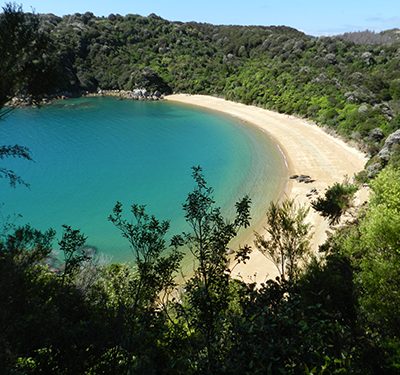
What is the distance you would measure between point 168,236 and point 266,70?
82.9m

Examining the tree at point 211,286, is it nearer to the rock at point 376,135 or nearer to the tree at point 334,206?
the tree at point 334,206

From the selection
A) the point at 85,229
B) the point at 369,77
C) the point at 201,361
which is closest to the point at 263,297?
the point at 201,361

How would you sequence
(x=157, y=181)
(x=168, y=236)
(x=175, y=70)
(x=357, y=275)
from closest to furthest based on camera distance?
(x=357, y=275) < (x=168, y=236) < (x=157, y=181) < (x=175, y=70)

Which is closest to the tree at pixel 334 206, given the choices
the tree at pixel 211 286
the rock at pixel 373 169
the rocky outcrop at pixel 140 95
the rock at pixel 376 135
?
the rock at pixel 373 169

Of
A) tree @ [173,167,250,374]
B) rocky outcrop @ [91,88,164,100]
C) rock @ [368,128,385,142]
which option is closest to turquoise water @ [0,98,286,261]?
rock @ [368,128,385,142]

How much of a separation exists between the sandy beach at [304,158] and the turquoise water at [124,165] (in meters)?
2.34

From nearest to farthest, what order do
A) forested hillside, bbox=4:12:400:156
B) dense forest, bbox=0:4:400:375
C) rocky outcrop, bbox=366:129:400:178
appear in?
dense forest, bbox=0:4:400:375
rocky outcrop, bbox=366:129:400:178
forested hillside, bbox=4:12:400:156

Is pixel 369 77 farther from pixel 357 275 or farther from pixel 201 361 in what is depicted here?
pixel 201 361

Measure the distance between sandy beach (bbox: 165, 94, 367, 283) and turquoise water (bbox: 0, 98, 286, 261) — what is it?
234 cm

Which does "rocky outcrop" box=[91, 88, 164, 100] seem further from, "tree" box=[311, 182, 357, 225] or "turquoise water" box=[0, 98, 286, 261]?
"tree" box=[311, 182, 357, 225]

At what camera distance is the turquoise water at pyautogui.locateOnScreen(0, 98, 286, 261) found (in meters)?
38.1

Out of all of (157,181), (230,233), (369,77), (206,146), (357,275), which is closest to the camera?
(230,233)

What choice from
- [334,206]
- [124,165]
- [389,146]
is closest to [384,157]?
[389,146]

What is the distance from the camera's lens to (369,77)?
86.7m
